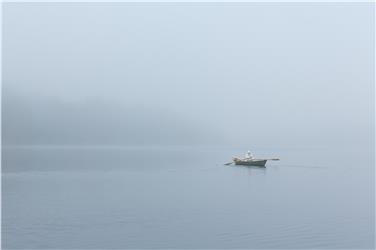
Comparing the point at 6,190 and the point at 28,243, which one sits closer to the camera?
the point at 28,243

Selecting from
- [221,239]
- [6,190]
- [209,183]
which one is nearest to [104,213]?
[221,239]

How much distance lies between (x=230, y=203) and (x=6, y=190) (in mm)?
28265

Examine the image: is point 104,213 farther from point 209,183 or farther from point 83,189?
point 209,183

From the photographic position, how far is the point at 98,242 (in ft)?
109

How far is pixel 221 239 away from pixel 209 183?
1400 inches

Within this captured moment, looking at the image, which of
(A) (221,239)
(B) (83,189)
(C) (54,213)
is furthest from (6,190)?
(A) (221,239)

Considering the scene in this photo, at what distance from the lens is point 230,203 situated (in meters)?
50.7

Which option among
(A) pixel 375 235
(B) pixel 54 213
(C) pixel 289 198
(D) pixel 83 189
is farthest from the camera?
(D) pixel 83 189

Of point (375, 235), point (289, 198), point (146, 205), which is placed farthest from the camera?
point (289, 198)

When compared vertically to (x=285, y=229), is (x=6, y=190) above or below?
above

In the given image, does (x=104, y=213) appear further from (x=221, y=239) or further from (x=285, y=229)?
(x=285, y=229)

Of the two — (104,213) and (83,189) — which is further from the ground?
(83,189)

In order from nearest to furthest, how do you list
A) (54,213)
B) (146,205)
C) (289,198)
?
1. (54,213)
2. (146,205)
3. (289,198)

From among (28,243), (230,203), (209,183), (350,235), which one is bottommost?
(28,243)
